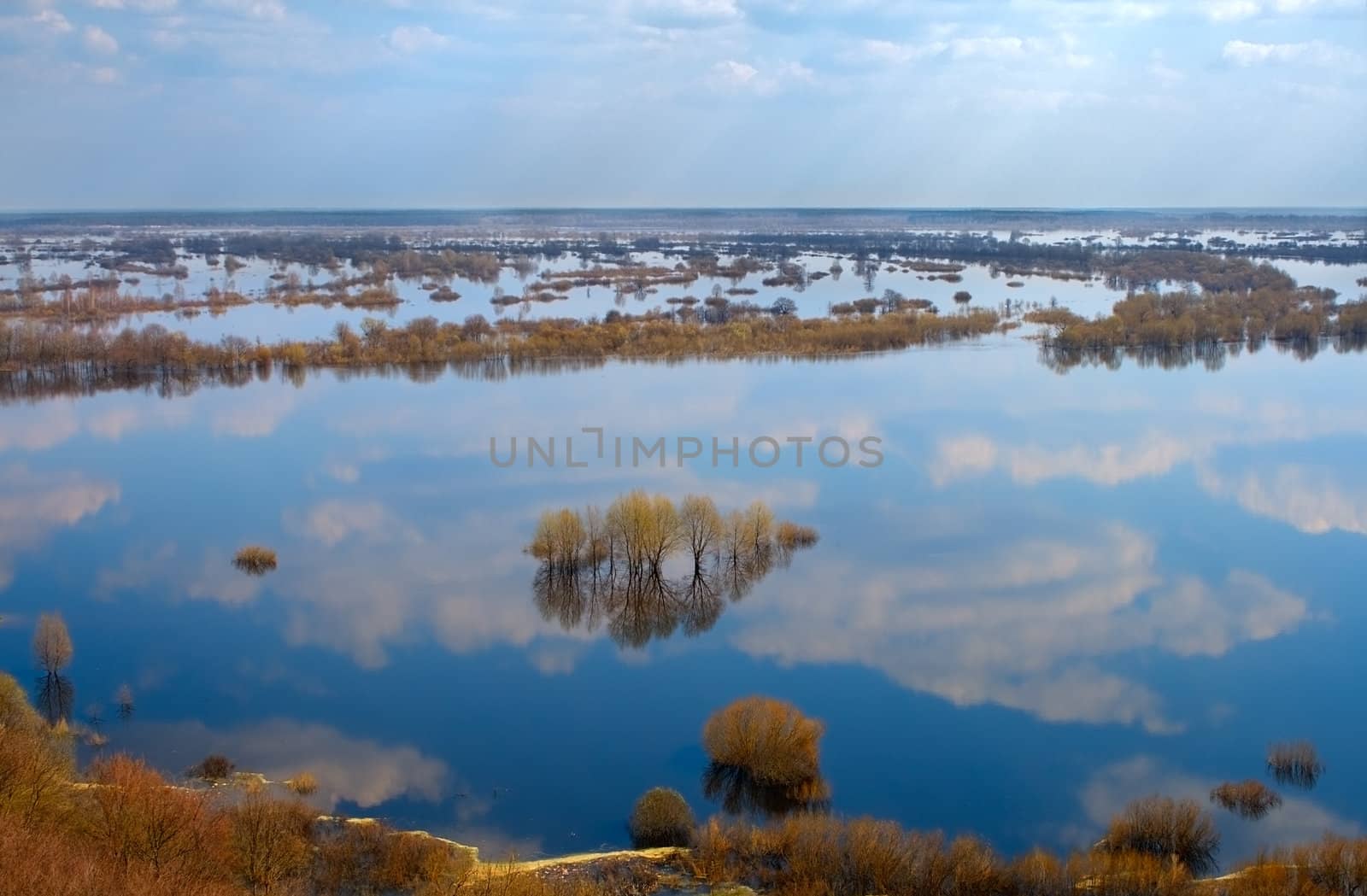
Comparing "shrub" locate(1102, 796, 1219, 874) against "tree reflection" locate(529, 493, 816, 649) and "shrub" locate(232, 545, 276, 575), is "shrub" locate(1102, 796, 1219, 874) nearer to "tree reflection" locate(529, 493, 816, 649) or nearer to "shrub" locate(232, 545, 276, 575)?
"tree reflection" locate(529, 493, 816, 649)

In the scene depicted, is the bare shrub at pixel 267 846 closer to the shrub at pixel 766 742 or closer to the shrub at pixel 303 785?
the shrub at pixel 303 785

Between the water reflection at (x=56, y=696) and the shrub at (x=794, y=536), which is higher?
the shrub at (x=794, y=536)

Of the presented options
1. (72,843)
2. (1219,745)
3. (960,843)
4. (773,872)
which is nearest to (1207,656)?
(1219,745)

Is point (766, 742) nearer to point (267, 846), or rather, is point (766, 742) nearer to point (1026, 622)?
point (267, 846)

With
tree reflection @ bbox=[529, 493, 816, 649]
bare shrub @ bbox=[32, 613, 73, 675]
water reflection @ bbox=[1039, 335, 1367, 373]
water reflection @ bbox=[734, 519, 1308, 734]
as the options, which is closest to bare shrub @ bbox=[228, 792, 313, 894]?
bare shrub @ bbox=[32, 613, 73, 675]

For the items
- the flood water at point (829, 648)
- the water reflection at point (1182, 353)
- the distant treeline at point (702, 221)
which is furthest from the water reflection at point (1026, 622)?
the distant treeline at point (702, 221)

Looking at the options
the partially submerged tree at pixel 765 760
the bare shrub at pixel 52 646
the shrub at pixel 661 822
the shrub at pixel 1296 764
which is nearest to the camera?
the shrub at pixel 661 822

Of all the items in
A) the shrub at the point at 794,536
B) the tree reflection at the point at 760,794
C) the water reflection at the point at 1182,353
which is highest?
the water reflection at the point at 1182,353
